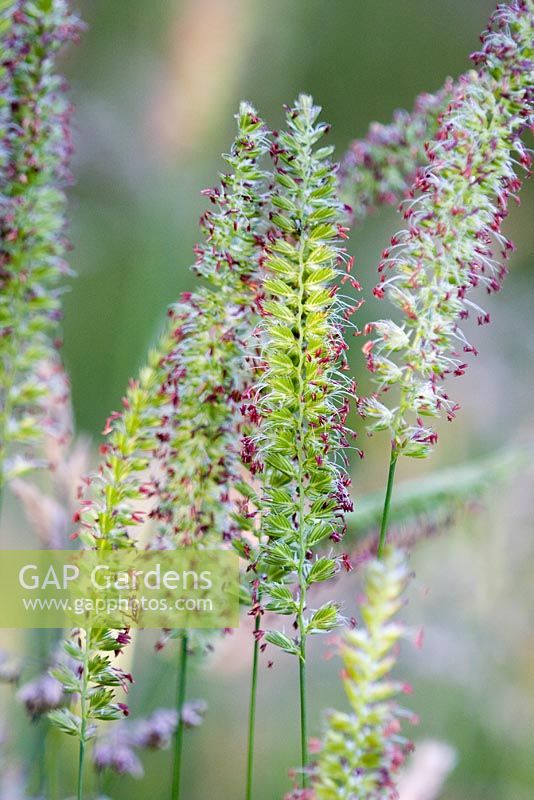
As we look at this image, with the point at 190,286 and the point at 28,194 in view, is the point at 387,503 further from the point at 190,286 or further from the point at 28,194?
the point at 190,286

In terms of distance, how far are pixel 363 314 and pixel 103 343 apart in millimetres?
600

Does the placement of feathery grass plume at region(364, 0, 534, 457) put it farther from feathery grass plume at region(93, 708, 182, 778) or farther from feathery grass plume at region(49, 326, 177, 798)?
feathery grass plume at region(93, 708, 182, 778)

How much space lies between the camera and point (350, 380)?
46 cm

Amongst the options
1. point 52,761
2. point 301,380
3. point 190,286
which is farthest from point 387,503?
point 190,286

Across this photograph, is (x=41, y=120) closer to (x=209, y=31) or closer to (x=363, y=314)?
(x=209, y=31)

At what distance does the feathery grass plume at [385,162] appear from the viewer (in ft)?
2.04

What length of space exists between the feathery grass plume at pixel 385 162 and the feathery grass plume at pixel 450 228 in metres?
0.14

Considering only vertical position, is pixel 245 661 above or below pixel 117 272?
below

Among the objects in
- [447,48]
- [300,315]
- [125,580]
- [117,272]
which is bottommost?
[125,580]

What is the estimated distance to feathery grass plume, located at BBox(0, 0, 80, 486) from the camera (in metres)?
0.61

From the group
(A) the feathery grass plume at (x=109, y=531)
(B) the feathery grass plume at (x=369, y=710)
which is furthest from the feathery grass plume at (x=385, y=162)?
(B) the feathery grass plume at (x=369, y=710)

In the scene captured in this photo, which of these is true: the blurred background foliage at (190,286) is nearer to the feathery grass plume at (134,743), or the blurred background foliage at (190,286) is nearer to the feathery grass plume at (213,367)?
the feathery grass plume at (134,743)

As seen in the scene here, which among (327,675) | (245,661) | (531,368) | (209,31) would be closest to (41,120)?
(245,661)

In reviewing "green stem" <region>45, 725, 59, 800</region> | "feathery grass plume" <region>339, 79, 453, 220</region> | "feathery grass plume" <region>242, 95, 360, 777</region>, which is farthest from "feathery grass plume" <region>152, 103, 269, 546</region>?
"green stem" <region>45, 725, 59, 800</region>
